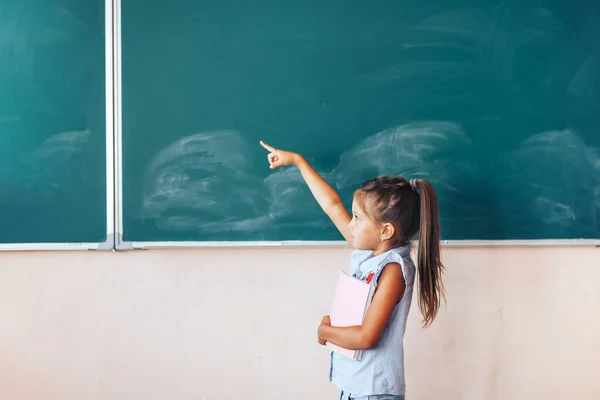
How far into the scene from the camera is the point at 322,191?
72.6 inches

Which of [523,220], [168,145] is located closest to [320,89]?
[168,145]

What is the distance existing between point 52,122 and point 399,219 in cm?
126

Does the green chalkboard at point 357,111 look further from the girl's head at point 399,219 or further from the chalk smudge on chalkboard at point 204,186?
the girl's head at point 399,219

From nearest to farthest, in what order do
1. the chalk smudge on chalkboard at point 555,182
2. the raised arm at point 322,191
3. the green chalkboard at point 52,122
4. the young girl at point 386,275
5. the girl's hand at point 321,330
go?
the young girl at point 386,275
the girl's hand at point 321,330
the raised arm at point 322,191
the green chalkboard at point 52,122
the chalk smudge on chalkboard at point 555,182

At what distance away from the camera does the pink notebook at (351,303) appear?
1605mm

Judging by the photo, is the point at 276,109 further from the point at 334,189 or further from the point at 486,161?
the point at 486,161

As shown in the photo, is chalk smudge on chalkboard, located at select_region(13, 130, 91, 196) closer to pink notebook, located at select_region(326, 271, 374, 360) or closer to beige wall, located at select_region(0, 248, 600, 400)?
beige wall, located at select_region(0, 248, 600, 400)

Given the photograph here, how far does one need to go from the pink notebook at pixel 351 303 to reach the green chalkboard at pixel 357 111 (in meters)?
0.39

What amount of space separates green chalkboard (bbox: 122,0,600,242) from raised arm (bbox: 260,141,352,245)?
6.4 inches

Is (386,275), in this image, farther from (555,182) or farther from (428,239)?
(555,182)

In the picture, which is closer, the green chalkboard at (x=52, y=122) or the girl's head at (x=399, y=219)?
the girl's head at (x=399, y=219)

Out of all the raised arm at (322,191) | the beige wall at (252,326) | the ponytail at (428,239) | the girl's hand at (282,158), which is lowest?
the beige wall at (252,326)

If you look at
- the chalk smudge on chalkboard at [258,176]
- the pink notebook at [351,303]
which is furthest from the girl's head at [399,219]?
the chalk smudge on chalkboard at [258,176]

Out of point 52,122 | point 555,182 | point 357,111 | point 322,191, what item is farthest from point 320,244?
point 52,122
